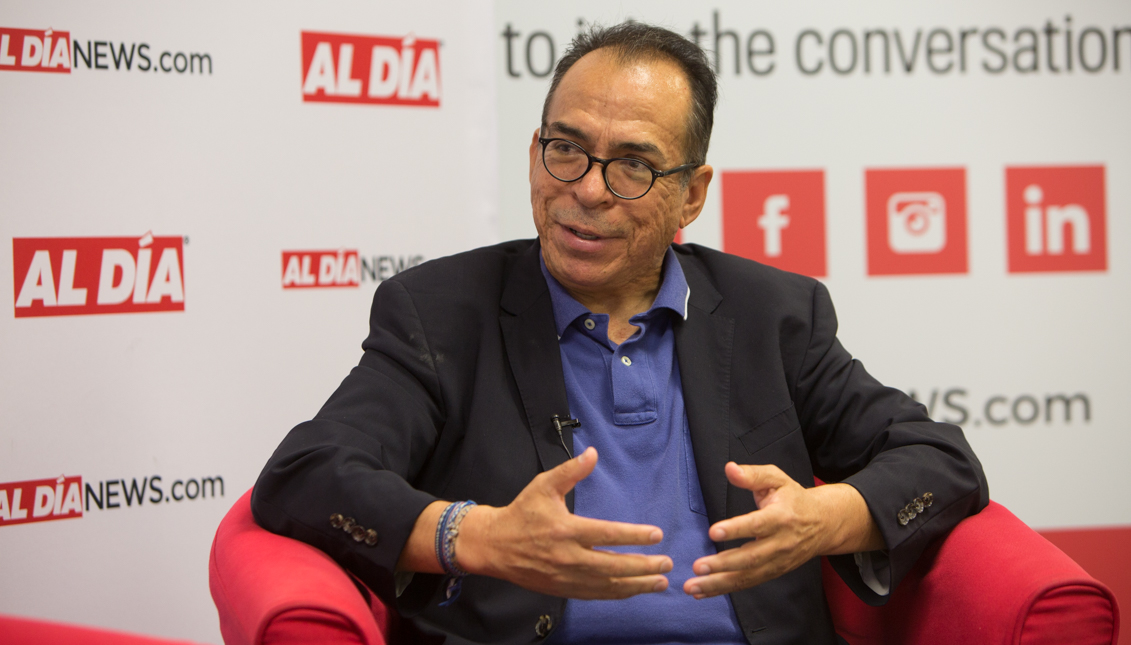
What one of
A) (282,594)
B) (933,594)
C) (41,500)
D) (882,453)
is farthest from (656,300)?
(41,500)

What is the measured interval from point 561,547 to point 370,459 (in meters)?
0.40

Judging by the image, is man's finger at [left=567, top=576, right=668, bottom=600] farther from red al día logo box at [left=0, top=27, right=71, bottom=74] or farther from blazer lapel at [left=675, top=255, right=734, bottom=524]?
red al día logo box at [left=0, top=27, right=71, bottom=74]

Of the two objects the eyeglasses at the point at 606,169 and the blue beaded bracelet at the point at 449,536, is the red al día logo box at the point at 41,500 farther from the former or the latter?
the eyeglasses at the point at 606,169

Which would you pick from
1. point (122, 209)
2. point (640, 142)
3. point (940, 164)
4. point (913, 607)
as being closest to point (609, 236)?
point (640, 142)

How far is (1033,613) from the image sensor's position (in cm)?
133

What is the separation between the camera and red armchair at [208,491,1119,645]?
119 cm

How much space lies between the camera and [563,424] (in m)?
1.63

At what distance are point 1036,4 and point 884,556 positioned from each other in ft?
8.29

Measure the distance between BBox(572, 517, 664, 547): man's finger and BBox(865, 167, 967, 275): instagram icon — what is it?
2232 millimetres

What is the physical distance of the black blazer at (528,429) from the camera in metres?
1.42

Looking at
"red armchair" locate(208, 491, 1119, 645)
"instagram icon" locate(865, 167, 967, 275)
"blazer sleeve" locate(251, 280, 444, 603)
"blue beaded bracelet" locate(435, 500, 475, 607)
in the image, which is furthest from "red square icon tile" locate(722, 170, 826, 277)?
"blue beaded bracelet" locate(435, 500, 475, 607)

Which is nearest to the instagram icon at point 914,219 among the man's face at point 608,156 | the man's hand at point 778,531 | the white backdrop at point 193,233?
the white backdrop at point 193,233

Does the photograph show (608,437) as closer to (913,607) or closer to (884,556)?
(884,556)

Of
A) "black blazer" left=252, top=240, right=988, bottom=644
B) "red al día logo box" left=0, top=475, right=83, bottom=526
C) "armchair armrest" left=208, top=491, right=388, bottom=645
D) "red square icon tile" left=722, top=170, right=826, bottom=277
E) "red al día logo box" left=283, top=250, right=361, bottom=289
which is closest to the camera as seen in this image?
"armchair armrest" left=208, top=491, right=388, bottom=645
